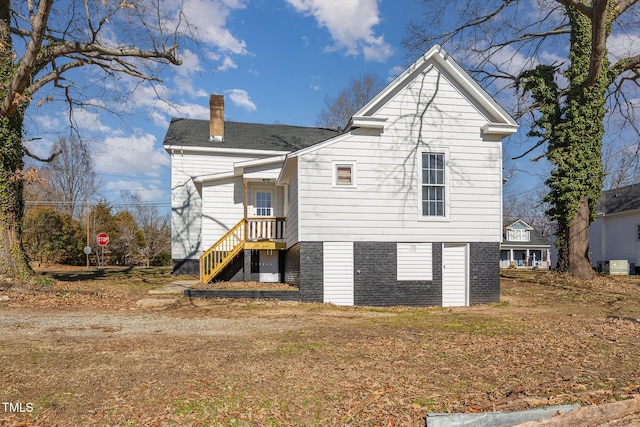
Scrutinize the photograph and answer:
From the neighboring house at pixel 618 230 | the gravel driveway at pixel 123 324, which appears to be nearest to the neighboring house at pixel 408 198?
the gravel driveway at pixel 123 324

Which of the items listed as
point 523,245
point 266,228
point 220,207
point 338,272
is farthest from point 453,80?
point 523,245

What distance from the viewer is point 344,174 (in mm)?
13508

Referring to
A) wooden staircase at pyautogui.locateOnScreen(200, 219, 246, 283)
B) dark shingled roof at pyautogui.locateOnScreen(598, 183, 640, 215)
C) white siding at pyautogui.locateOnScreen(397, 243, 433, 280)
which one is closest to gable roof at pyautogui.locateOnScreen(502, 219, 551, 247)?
dark shingled roof at pyautogui.locateOnScreen(598, 183, 640, 215)

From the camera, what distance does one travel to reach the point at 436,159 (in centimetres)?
1396

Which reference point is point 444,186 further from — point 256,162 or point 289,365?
point 289,365

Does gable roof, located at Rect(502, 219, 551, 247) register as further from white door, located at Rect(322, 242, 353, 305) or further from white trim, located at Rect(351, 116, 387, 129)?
white door, located at Rect(322, 242, 353, 305)

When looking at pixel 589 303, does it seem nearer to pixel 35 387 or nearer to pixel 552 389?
pixel 552 389

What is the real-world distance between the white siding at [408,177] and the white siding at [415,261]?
26 centimetres

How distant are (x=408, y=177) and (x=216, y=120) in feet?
38.6

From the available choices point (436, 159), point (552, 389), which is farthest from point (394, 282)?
point (552, 389)

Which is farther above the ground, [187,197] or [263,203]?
[187,197]

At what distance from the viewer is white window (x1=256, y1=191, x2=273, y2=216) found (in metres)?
18.5

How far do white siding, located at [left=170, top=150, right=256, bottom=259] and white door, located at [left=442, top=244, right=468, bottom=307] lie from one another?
1183cm

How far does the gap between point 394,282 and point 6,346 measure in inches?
387
